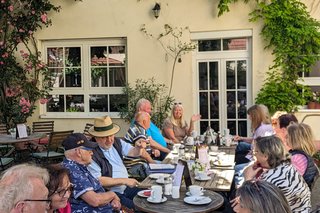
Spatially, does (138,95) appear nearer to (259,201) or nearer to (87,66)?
(87,66)

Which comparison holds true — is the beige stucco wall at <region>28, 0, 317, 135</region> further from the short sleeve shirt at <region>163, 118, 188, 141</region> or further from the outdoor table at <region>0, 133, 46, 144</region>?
the outdoor table at <region>0, 133, 46, 144</region>

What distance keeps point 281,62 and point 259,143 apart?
4.97m

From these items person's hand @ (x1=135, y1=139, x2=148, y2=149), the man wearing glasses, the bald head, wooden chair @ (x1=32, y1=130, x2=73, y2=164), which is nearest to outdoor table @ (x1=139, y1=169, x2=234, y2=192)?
the man wearing glasses

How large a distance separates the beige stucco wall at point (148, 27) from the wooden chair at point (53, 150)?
71.0 inches

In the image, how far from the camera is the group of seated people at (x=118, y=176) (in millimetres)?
1736

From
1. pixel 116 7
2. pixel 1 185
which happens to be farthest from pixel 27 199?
pixel 116 7

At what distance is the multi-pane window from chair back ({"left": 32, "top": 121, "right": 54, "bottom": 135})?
1.37ft

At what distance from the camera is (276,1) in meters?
7.66

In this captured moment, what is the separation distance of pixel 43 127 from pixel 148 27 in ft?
10.2

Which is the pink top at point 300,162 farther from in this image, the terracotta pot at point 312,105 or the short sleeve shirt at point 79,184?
the terracotta pot at point 312,105

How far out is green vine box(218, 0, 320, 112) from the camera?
7488 mm

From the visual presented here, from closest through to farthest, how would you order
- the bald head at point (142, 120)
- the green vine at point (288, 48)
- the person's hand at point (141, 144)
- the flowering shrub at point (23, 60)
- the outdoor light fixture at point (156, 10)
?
the person's hand at point (141, 144) < the bald head at point (142, 120) < the green vine at point (288, 48) < the outdoor light fixture at point (156, 10) < the flowering shrub at point (23, 60)

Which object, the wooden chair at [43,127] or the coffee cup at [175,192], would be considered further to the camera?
the wooden chair at [43,127]

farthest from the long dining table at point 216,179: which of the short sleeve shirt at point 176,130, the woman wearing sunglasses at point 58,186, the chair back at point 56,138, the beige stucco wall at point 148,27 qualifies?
the beige stucco wall at point 148,27
